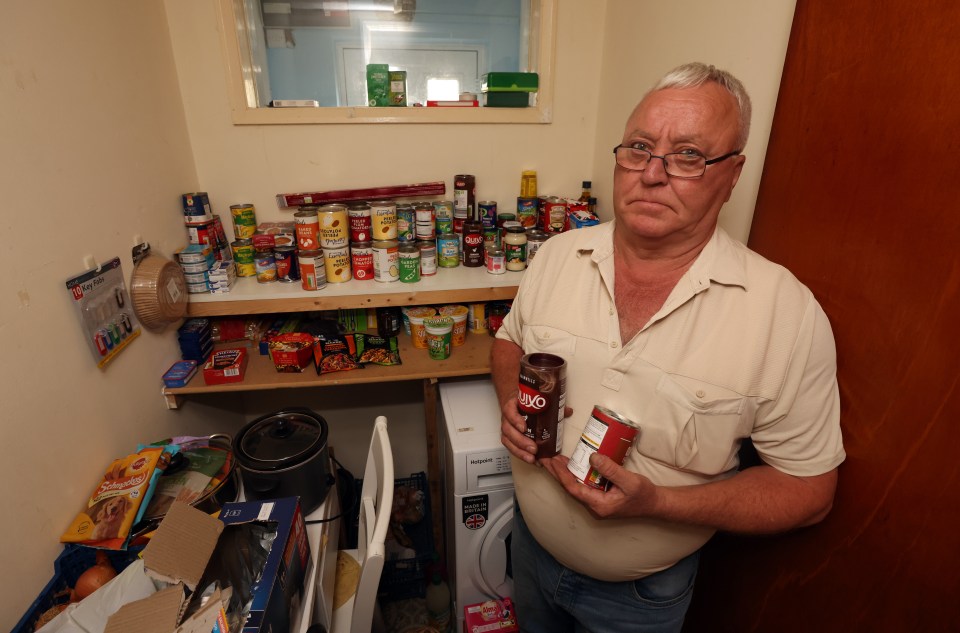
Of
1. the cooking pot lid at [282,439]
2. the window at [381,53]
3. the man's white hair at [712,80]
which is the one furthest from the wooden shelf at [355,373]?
the man's white hair at [712,80]

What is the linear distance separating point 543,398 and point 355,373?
0.92 meters

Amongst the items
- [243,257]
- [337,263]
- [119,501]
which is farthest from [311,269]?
[119,501]

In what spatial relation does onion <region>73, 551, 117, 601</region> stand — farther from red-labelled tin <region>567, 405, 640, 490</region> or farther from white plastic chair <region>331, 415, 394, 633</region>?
red-labelled tin <region>567, 405, 640, 490</region>

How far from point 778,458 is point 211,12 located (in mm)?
2036

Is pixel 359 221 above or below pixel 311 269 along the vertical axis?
above

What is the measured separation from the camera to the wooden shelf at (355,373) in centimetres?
147

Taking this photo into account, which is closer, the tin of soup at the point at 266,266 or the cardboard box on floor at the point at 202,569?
the cardboard box on floor at the point at 202,569

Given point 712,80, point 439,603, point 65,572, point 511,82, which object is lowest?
point 439,603

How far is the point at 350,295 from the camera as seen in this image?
152cm

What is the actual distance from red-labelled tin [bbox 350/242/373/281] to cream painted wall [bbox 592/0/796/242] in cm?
90

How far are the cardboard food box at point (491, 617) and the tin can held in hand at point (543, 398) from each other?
2.83ft

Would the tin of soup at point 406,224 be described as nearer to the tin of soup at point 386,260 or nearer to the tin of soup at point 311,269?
the tin of soup at point 386,260

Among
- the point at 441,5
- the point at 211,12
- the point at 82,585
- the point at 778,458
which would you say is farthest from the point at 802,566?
the point at 211,12

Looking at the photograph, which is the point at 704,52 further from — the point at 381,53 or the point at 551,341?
the point at 381,53
